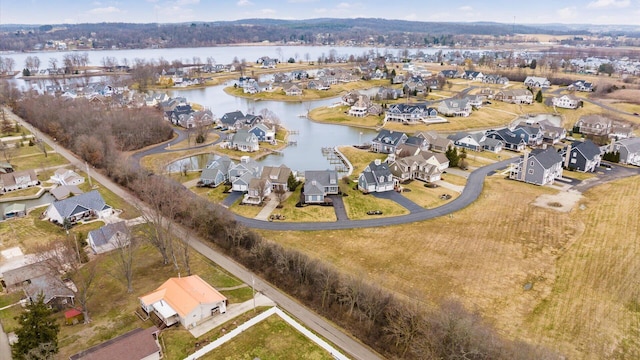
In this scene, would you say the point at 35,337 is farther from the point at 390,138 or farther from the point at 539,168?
the point at 390,138

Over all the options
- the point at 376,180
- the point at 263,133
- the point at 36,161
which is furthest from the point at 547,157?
the point at 36,161

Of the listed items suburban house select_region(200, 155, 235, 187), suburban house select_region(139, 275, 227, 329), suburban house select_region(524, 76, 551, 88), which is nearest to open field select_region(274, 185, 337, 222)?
suburban house select_region(200, 155, 235, 187)

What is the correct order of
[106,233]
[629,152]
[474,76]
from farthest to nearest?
[474,76], [629,152], [106,233]

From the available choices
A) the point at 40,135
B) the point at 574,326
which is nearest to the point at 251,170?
the point at 574,326

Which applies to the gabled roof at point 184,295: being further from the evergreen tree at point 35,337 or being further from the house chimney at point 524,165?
the house chimney at point 524,165

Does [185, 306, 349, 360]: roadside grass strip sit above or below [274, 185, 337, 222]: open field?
below

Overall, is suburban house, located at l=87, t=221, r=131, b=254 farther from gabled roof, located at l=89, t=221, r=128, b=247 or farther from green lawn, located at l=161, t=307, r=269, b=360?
green lawn, located at l=161, t=307, r=269, b=360
